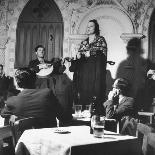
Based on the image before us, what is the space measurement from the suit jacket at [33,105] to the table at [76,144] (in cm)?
48

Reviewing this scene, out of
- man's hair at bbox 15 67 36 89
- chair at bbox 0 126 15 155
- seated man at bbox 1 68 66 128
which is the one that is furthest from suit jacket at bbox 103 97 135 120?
chair at bbox 0 126 15 155

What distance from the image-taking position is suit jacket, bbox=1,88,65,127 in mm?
2703

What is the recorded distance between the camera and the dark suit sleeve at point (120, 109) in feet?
13.2

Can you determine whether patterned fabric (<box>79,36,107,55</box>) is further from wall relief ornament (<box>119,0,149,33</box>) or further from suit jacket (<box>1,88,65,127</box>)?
suit jacket (<box>1,88,65,127</box>)

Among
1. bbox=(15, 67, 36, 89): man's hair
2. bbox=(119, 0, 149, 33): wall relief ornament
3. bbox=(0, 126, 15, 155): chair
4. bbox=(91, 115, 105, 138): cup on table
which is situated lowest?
bbox=(0, 126, 15, 155): chair

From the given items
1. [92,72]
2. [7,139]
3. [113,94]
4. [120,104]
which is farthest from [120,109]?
[92,72]

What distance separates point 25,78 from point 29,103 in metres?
0.23

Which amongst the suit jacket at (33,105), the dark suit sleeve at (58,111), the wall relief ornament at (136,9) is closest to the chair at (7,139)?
the suit jacket at (33,105)

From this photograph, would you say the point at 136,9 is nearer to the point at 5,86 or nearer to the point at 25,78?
the point at 5,86

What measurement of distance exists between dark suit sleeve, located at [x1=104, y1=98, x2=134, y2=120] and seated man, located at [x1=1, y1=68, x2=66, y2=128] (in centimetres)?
135

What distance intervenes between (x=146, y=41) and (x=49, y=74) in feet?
7.18

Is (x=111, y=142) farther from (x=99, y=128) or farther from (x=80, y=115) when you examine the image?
(x=80, y=115)

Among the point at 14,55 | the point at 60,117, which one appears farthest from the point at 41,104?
the point at 14,55

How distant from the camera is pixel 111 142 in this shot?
79.3 inches
